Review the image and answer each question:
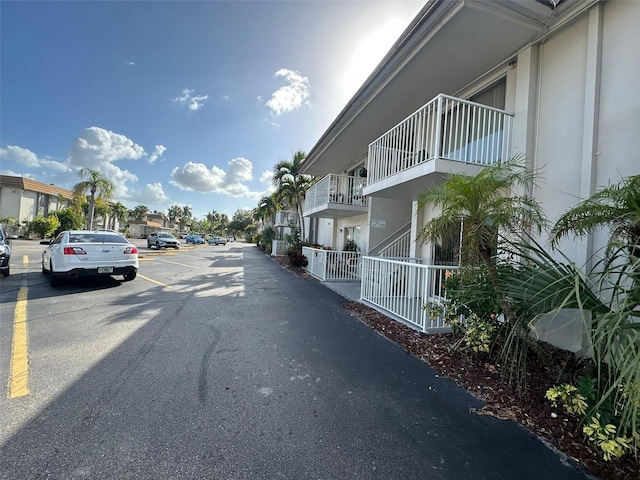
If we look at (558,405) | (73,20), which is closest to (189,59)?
(73,20)

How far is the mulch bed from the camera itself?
6.65 feet

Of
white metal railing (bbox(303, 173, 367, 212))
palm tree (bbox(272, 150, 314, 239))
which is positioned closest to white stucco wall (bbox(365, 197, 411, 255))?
white metal railing (bbox(303, 173, 367, 212))

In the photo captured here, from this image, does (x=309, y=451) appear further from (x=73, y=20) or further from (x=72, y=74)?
(x=72, y=74)

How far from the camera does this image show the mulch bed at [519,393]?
2027mm

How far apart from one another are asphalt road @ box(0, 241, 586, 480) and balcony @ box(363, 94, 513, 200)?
3464mm

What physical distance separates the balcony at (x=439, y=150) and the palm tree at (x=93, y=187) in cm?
2262

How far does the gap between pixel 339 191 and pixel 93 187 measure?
20.0 m

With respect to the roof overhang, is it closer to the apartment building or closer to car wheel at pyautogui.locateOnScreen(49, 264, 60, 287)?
the apartment building

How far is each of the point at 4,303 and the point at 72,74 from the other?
9655 millimetres

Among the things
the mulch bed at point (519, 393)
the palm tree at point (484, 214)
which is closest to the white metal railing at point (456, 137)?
the palm tree at point (484, 214)

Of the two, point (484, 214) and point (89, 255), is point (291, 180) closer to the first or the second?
point (89, 255)

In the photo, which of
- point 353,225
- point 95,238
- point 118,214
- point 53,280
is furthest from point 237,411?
point 118,214

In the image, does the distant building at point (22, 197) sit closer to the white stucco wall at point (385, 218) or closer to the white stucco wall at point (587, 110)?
the white stucco wall at point (385, 218)

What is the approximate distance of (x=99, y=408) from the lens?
2.46 meters
